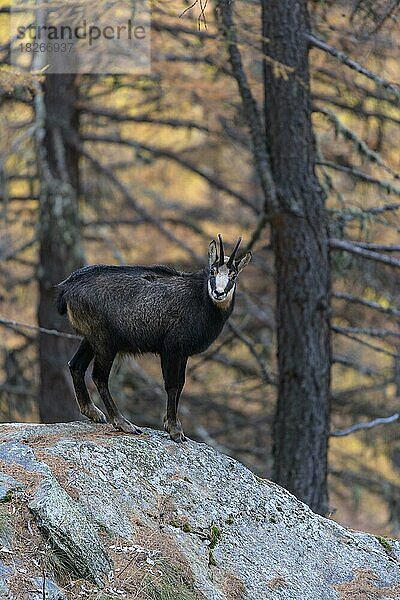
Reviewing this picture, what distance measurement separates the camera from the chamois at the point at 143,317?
700 cm

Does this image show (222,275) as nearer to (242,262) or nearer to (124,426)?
(242,262)

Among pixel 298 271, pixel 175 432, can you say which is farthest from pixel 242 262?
pixel 298 271

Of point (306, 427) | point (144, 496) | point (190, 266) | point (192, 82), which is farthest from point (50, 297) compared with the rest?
point (144, 496)

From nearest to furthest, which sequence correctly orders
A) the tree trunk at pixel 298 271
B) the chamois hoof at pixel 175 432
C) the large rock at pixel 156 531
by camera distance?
1. the large rock at pixel 156 531
2. the chamois hoof at pixel 175 432
3. the tree trunk at pixel 298 271

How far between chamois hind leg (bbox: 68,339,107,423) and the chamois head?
117 cm

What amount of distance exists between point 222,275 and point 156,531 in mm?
1934

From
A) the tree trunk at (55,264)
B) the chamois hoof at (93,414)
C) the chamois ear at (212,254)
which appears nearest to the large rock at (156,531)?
the chamois hoof at (93,414)

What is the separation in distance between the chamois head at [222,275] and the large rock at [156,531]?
1.21m

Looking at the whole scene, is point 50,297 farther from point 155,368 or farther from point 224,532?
point 224,532

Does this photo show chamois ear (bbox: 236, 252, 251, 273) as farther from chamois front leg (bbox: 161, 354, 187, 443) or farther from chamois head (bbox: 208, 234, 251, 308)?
chamois front leg (bbox: 161, 354, 187, 443)

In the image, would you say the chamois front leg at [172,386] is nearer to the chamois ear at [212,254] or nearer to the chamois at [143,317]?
the chamois at [143,317]

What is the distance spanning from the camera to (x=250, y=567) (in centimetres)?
620

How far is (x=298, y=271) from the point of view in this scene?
9.77 meters

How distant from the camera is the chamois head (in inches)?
264
